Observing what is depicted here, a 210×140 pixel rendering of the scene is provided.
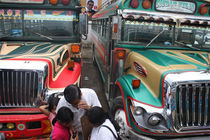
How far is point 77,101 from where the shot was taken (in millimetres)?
2193

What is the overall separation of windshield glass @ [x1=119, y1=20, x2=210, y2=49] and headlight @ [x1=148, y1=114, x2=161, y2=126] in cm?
182

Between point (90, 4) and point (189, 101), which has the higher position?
point (90, 4)

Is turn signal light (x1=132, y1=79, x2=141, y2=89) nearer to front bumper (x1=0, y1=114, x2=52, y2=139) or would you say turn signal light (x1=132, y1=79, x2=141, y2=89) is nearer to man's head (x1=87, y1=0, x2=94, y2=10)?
front bumper (x1=0, y1=114, x2=52, y2=139)

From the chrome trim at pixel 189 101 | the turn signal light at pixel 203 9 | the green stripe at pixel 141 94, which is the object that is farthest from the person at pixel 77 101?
the turn signal light at pixel 203 9

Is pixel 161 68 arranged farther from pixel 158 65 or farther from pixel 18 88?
pixel 18 88

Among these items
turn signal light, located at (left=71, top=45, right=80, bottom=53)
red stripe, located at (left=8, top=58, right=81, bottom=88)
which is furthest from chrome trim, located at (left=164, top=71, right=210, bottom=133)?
turn signal light, located at (left=71, top=45, right=80, bottom=53)

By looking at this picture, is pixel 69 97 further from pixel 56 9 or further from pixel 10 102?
pixel 56 9

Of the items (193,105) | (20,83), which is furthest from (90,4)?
(193,105)

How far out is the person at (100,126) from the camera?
6.17ft

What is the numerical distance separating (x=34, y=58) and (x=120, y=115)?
170cm

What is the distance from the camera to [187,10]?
359cm

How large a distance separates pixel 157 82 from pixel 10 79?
209 cm

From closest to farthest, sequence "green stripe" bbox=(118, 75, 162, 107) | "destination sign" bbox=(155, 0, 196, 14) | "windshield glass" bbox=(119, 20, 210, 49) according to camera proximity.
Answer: "green stripe" bbox=(118, 75, 162, 107)
"destination sign" bbox=(155, 0, 196, 14)
"windshield glass" bbox=(119, 20, 210, 49)

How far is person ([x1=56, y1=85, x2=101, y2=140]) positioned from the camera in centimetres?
216
